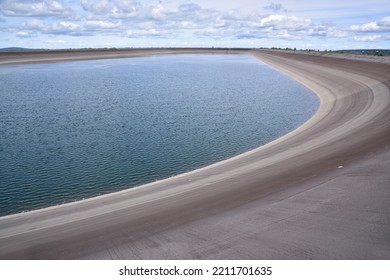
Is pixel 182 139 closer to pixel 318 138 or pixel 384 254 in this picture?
pixel 318 138

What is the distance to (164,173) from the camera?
19141 millimetres

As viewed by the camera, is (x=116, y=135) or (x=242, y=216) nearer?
(x=242, y=216)

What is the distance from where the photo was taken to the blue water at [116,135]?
1764 centimetres

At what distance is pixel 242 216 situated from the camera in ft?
35.7

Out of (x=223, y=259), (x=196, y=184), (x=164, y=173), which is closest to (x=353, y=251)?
(x=223, y=259)

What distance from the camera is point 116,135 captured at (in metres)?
26.3

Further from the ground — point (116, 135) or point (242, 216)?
point (242, 216)

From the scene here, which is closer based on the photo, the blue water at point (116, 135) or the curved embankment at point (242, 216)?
the curved embankment at point (242, 216)

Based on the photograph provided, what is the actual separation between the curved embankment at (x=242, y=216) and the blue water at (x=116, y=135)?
2704 mm

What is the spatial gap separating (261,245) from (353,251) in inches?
76.7

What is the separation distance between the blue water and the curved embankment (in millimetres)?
2704

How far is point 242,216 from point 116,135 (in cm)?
1700

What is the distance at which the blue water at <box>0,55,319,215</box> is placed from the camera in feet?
57.9
